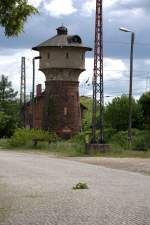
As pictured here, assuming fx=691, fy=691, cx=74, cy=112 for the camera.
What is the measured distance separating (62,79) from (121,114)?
9.15m

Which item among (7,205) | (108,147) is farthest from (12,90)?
(7,205)

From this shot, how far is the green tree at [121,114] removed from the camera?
78688mm

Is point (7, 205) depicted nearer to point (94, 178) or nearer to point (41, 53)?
point (94, 178)

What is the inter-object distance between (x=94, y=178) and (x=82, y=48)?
60.0 meters

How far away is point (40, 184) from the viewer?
23.4 meters

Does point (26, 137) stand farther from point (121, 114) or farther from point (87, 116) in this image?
point (87, 116)

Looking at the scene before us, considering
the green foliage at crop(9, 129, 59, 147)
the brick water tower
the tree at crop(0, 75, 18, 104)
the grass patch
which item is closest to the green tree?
the brick water tower

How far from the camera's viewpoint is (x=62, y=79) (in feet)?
278

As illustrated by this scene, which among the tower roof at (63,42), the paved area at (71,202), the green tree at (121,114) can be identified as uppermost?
the tower roof at (63,42)

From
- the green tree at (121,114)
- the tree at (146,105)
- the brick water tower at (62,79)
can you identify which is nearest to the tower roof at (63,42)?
the brick water tower at (62,79)

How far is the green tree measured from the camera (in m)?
78.7

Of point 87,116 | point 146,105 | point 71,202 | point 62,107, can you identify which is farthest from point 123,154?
point 87,116

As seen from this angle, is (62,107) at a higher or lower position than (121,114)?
higher

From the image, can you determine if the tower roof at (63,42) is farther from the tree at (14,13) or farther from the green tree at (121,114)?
the tree at (14,13)
